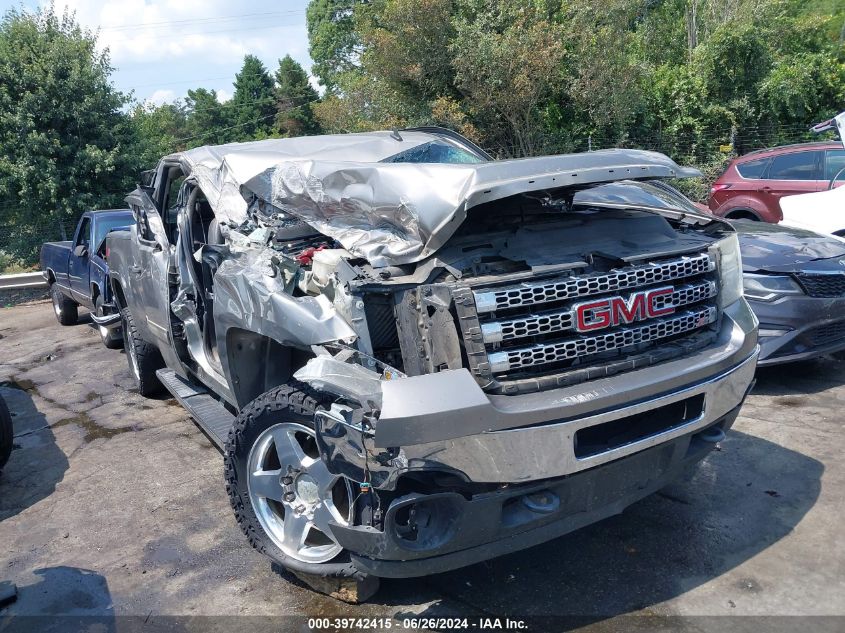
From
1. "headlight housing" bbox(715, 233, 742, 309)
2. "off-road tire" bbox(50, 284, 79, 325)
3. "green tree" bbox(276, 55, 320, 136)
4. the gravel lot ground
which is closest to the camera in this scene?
the gravel lot ground

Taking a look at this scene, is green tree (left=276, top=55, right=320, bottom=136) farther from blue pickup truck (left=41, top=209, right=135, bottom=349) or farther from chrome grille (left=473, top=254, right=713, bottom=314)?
chrome grille (left=473, top=254, right=713, bottom=314)

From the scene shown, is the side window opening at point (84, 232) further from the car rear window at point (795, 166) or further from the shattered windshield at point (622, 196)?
the car rear window at point (795, 166)

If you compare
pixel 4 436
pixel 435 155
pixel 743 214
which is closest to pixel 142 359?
pixel 4 436

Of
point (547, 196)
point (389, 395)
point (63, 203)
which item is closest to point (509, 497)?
point (389, 395)

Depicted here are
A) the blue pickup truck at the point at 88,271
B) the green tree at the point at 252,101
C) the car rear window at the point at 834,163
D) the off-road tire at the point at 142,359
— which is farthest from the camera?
the green tree at the point at 252,101

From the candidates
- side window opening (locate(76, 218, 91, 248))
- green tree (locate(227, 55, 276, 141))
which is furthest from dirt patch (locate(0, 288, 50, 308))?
green tree (locate(227, 55, 276, 141))

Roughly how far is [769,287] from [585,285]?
3.36 metres

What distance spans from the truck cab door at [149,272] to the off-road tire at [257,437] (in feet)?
6.13

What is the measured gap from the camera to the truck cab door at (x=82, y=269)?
9.27 m

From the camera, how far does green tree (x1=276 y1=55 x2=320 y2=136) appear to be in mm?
60553

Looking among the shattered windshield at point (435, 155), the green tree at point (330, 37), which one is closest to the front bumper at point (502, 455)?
the shattered windshield at point (435, 155)

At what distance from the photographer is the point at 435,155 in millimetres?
4879

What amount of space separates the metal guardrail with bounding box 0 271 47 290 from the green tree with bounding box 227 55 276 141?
52.0 m

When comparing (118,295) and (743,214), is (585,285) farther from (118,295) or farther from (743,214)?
(743,214)
